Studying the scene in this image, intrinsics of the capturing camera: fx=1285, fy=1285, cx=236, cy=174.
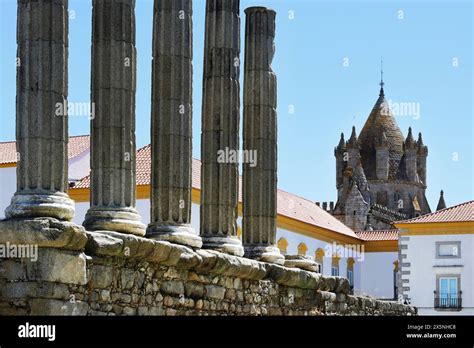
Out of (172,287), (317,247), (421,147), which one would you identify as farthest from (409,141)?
(172,287)

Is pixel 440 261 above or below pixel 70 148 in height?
below

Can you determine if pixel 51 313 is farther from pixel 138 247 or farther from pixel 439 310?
pixel 439 310

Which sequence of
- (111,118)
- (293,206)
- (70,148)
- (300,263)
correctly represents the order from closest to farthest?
(111,118) → (300,263) → (70,148) → (293,206)

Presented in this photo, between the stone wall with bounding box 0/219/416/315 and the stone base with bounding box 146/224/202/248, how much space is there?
25cm

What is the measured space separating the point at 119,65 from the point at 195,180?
28.3 metres

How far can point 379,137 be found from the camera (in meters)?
106

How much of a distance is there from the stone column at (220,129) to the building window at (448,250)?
41.4 m

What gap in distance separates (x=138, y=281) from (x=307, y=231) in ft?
144

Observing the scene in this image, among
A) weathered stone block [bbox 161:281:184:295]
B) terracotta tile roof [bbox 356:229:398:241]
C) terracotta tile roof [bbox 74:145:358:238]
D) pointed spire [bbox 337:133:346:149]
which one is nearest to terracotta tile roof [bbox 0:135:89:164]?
terracotta tile roof [bbox 74:145:358:238]

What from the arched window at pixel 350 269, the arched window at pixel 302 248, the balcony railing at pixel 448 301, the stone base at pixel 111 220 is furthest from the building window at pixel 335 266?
the stone base at pixel 111 220

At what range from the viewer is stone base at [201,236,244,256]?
2220 centimetres

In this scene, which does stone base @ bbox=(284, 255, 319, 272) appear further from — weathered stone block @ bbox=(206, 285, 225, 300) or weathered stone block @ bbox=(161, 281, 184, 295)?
weathered stone block @ bbox=(161, 281, 184, 295)

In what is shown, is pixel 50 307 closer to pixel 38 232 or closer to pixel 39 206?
pixel 38 232
